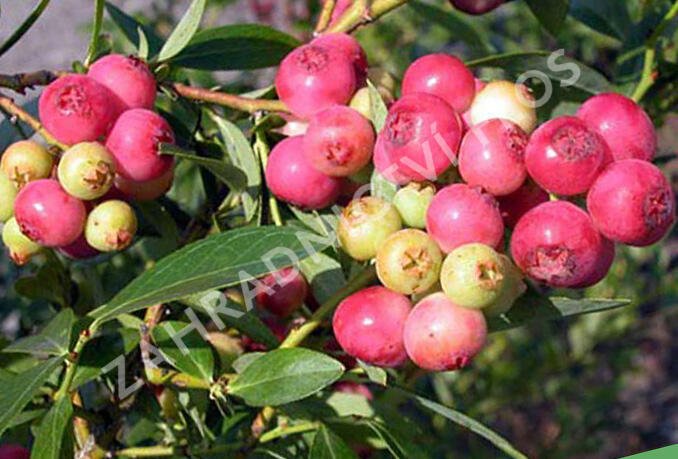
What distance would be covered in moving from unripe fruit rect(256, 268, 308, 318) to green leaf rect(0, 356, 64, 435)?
0.66 feet

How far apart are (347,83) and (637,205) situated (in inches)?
10.9

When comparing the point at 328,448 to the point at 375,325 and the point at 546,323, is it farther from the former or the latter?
the point at 546,323

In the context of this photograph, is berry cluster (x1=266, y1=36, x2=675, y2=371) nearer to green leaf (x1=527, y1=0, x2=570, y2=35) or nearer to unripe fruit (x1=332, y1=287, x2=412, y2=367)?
unripe fruit (x1=332, y1=287, x2=412, y2=367)

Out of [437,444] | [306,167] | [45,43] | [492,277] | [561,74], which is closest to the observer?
[492,277]

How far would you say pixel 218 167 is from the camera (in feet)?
2.80

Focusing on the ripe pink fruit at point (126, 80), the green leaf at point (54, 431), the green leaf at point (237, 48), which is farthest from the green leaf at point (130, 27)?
the green leaf at point (54, 431)

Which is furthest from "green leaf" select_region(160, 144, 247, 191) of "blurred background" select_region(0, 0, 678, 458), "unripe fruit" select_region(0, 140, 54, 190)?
"blurred background" select_region(0, 0, 678, 458)

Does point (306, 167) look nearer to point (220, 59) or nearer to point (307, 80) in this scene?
point (307, 80)

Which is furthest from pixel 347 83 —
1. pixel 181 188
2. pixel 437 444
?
pixel 437 444

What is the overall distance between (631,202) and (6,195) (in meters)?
0.54

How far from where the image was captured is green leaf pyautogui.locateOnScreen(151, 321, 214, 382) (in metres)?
0.86

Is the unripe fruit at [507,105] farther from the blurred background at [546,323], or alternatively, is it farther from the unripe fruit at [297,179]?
the blurred background at [546,323]

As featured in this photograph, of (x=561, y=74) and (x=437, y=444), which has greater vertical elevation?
(x=561, y=74)

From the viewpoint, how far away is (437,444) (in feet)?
5.69
